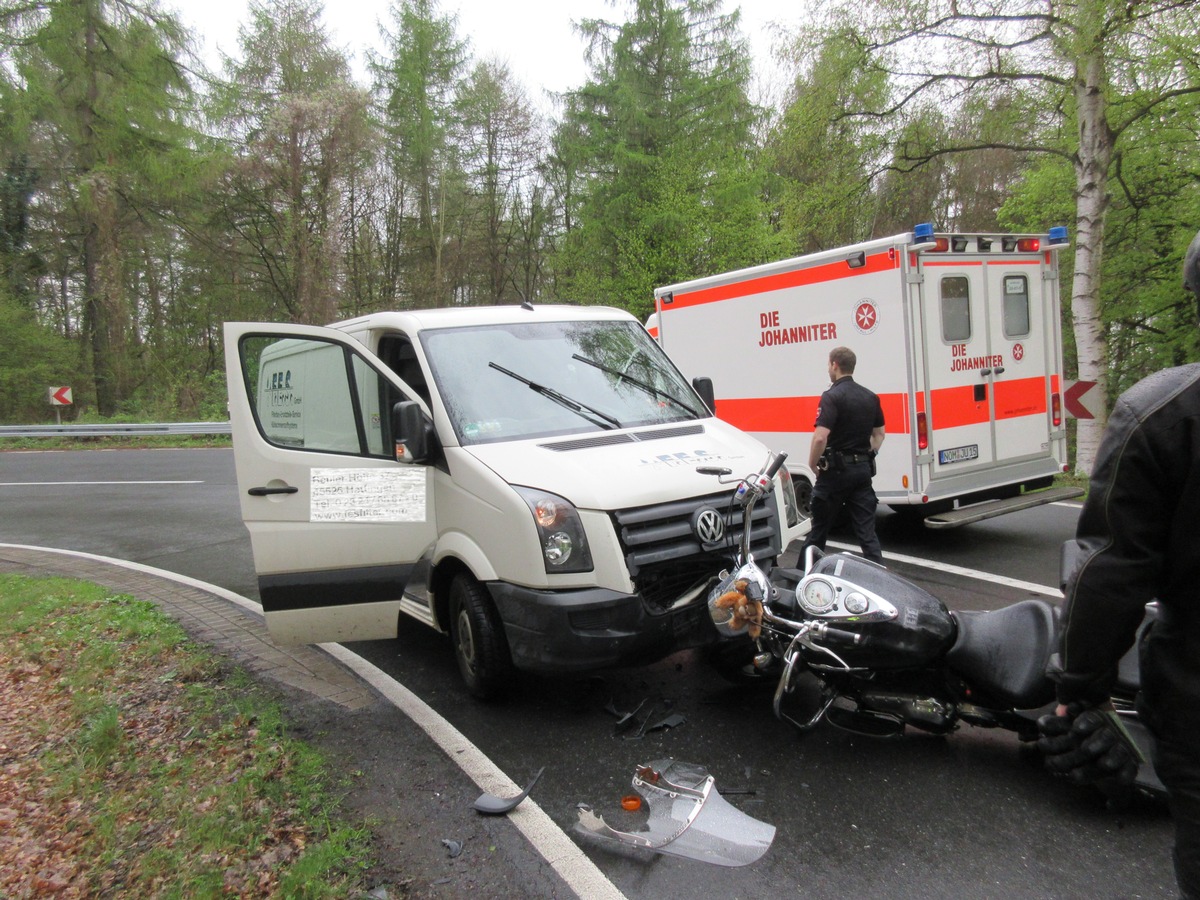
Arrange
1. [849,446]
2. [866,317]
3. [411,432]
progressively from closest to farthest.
Answer: [411,432] → [849,446] → [866,317]

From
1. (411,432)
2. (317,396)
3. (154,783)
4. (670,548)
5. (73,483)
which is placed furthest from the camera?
(73,483)

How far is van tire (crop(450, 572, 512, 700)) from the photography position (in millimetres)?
4340

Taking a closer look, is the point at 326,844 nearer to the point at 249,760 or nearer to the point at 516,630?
the point at 249,760

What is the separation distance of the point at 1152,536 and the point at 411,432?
11.2 ft

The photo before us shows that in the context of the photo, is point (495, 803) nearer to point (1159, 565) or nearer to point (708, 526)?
point (708, 526)

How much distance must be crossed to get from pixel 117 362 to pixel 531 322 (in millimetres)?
24056

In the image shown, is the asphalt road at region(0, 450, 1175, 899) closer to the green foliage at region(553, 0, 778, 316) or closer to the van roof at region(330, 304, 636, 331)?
the van roof at region(330, 304, 636, 331)

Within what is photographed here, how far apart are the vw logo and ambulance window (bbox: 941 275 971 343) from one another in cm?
431

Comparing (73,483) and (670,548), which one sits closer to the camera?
(670,548)

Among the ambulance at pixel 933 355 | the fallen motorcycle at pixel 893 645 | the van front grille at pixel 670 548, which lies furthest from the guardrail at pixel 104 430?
the fallen motorcycle at pixel 893 645

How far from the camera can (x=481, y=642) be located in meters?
4.34

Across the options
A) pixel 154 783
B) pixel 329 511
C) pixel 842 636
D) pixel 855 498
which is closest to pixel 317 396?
pixel 329 511

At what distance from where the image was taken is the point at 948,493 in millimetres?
7453

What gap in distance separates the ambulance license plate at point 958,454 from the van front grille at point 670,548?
3.86 m
